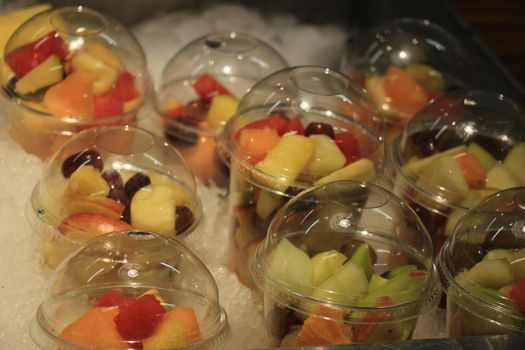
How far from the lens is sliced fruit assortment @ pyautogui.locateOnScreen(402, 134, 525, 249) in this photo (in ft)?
5.88

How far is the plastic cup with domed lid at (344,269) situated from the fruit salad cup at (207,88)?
499 mm

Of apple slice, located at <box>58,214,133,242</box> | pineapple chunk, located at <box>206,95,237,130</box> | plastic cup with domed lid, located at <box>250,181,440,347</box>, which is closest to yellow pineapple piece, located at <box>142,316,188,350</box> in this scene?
plastic cup with domed lid, located at <box>250,181,440,347</box>

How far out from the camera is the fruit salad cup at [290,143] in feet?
5.61

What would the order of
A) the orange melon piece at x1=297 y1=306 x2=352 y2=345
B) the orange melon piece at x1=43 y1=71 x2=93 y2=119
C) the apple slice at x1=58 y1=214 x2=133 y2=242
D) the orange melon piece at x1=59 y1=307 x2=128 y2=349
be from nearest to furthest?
the orange melon piece at x1=59 y1=307 x2=128 y2=349
the orange melon piece at x1=297 y1=306 x2=352 y2=345
the apple slice at x1=58 y1=214 x2=133 y2=242
the orange melon piece at x1=43 y1=71 x2=93 y2=119

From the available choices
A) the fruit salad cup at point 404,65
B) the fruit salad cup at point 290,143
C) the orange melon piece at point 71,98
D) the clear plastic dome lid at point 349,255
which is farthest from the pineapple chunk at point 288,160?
the fruit salad cup at point 404,65

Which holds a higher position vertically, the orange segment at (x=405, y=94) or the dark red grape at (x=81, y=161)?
the dark red grape at (x=81, y=161)

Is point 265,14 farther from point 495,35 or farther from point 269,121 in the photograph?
point 495,35

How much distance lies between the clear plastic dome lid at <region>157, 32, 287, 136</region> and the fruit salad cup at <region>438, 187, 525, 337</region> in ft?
2.29

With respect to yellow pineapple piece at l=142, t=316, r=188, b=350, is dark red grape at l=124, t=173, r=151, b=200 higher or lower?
lower

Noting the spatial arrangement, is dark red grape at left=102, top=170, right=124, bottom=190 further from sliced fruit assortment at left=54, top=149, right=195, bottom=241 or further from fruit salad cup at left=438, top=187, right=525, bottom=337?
fruit salad cup at left=438, top=187, right=525, bottom=337

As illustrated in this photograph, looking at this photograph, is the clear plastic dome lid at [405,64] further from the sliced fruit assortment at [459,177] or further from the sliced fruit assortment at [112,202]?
the sliced fruit assortment at [112,202]

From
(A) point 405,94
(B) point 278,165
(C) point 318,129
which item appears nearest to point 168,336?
(B) point 278,165

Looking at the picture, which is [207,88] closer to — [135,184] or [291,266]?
[135,184]

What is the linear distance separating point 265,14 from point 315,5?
0.45ft
